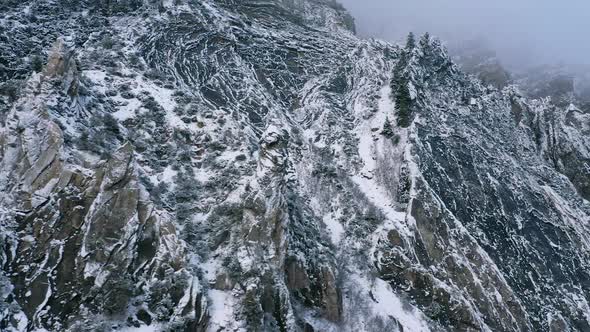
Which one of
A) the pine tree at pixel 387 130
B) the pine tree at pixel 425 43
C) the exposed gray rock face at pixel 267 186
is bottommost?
the exposed gray rock face at pixel 267 186

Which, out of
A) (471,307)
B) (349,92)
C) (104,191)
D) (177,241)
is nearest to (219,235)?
(177,241)

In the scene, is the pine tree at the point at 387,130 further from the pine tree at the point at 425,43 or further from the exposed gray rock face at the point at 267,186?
the pine tree at the point at 425,43

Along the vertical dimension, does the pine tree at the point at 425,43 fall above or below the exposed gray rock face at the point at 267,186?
above

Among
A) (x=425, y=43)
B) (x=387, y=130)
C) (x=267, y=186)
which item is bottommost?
(x=267, y=186)

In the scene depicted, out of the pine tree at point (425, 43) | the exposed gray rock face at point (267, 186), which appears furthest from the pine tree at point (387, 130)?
the pine tree at point (425, 43)

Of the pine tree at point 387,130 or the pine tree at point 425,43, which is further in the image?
the pine tree at point 425,43

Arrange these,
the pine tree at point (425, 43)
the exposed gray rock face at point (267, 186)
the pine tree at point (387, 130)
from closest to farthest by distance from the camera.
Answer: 1. the exposed gray rock face at point (267, 186)
2. the pine tree at point (387, 130)
3. the pine tree at point (425, 43)

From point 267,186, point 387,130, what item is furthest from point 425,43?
point 267,186

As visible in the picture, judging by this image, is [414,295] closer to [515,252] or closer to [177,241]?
[515,252]

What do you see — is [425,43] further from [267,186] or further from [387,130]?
[267,186]

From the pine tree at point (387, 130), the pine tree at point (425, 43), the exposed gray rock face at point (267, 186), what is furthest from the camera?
the pine tree at point (425, 43)
